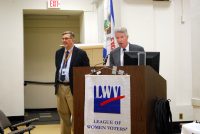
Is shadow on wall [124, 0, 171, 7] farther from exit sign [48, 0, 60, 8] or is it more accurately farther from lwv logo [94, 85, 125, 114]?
lwv logo [94, 85, 125, 114]

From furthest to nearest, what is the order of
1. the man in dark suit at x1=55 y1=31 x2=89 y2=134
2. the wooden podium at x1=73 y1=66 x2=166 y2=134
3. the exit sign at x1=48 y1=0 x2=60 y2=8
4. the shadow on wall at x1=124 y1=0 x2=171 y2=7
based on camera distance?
the exit sign at x1=48 y1=0 x2=60 y2=8, the shadow on wall at x1=124 y1=0 x2=171 y2=7, the man in dark suit at x1=55 y1=31 x2=89 y2=134, the wooden podium at x1=73 y1=66 x2=166 y2=134

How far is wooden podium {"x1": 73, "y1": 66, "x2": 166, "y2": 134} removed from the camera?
2129mm

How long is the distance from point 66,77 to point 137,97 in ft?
6.34

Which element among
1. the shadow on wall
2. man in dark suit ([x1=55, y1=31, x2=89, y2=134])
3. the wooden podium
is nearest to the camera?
the wooden podium

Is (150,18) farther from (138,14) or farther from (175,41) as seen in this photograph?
(175,41)

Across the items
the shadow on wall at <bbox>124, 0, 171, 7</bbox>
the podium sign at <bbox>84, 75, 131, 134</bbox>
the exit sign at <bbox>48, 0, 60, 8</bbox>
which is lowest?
the podium sign at <bbox>84, 75, 131, 134</bbox>

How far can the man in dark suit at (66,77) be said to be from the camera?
156 inches

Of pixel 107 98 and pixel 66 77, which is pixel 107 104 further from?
pixel 66 77

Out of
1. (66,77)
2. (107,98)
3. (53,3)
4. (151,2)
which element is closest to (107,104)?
(107,98)

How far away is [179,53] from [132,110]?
337 centimetres

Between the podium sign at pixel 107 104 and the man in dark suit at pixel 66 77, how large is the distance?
1.65m

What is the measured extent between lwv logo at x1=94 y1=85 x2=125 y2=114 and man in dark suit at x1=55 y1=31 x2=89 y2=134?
1679mm

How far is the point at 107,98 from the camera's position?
2.23 meters

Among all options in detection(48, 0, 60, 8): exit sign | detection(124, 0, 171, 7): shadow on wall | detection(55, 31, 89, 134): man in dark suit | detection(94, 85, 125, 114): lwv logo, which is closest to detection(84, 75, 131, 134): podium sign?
detection(94, 85, 125, 114): lwv logo
